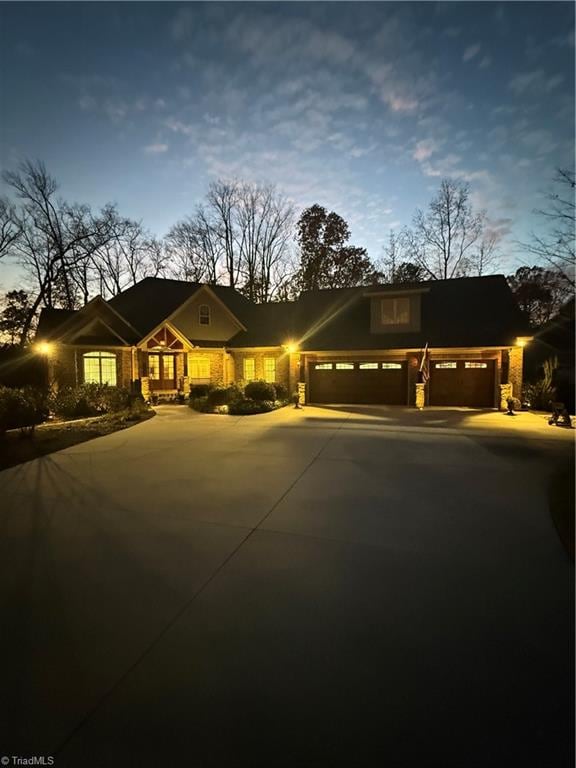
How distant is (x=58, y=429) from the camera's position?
38.7 ft

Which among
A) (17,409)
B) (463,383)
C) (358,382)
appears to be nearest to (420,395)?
(463,383)

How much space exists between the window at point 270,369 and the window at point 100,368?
776 centimetres

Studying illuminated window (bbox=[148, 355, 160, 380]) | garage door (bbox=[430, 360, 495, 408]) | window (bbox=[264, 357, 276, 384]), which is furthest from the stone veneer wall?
garage door (bbox=[430, 360, 495, 408])

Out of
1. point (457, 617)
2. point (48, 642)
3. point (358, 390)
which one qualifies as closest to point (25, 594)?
point (48, 642)

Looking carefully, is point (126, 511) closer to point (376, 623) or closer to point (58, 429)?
point (376, 623)

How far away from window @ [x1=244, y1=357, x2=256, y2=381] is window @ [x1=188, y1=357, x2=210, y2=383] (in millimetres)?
2108

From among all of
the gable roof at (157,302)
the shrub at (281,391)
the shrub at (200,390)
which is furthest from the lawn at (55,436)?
the gable roof at (157,302)

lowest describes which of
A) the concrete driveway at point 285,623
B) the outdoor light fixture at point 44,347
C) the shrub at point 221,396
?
the concrete driveway at point 285,623

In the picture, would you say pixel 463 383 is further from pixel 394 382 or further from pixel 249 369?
pixel 249 369

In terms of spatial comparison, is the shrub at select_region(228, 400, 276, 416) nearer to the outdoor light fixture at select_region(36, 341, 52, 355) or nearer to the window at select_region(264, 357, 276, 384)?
the window at select_region(264, 357, 276, 384)

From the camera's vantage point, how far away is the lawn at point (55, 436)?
8.63 meters

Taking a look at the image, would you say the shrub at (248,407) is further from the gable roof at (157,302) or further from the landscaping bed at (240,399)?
the gable roof at (157,302)

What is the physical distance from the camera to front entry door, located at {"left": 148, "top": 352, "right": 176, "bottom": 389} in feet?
65.9

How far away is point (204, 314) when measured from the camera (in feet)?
71.7
